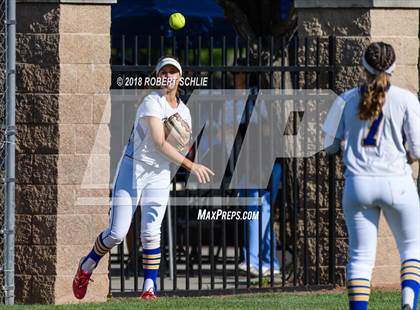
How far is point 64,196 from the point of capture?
32.8 ft

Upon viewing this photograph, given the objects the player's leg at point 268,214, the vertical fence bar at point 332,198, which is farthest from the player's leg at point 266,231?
the vertical fence bar at point 332,198

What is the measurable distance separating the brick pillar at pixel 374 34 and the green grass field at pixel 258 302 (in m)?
0.60

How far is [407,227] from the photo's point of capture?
6875 millimetres

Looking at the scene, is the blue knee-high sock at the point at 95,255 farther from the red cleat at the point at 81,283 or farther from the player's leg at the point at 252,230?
the player's leg at the point at 252,230

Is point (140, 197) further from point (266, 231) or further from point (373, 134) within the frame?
point (266, 231)

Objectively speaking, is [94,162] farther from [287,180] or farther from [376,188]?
[376,188]

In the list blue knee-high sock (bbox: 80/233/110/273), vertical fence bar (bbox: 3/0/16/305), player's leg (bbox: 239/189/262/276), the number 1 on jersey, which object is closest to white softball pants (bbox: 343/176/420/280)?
the number 1 on jersey

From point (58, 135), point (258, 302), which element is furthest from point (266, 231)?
point (58, 135)

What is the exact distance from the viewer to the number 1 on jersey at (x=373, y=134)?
22.2 ft

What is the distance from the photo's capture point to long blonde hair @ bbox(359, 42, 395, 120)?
6.73 meters

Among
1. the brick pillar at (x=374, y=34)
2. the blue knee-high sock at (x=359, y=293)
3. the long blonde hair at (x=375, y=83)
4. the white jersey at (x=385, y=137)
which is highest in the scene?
the brick pillar at (x=374, y=34)

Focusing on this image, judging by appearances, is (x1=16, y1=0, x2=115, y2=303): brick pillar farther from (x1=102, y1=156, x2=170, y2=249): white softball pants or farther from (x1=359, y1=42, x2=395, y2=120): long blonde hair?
(x1=359, y1=42, x2=395, y2=120): long blonde hair

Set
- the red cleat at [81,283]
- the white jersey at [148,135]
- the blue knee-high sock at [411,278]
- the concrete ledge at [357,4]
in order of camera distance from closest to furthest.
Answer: the blue knee-high sock at [411,278], the white jersey at [148,135], the red cleat at [81,283], the concrete ledge at [357,4]

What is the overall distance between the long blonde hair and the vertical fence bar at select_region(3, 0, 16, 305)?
3.88m
